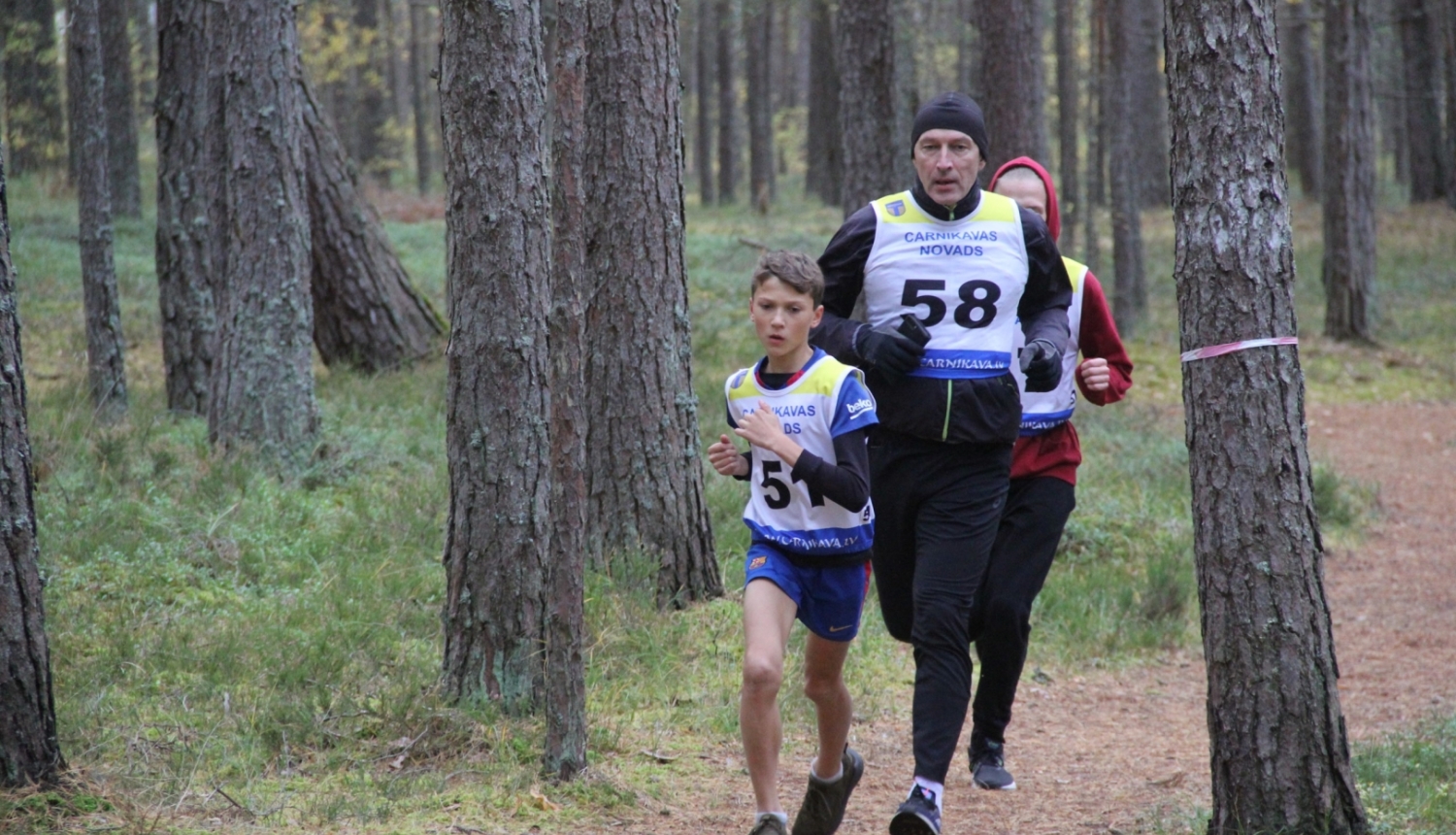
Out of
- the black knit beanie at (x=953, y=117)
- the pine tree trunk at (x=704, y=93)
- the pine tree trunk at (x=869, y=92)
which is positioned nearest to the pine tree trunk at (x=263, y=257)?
the pine tree trunk at (x=869, y=92)

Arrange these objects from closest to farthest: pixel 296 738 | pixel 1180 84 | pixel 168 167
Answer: pixel 1180 84 < pixel 296 738 < pixel 168 167

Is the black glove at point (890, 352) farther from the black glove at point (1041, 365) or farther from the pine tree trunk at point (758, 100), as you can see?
the pine tree trunk at point (758, 100)

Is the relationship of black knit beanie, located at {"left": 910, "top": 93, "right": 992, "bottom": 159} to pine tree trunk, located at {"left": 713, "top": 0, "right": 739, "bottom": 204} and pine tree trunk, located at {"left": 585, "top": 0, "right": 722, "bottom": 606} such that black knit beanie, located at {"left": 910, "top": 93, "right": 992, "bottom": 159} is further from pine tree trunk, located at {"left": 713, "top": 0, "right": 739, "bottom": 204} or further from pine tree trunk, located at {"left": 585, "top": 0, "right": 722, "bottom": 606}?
pine tree trunk, located at {"left": 713, "top": 0, "right": 739, "bottom": 204}

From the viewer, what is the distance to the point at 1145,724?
20.6ft

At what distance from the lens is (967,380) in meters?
4.24

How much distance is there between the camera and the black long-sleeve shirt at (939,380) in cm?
423

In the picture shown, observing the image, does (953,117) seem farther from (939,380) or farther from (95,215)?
(95,215)

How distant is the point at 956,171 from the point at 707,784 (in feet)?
8.22

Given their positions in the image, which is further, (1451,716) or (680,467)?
(680,467)

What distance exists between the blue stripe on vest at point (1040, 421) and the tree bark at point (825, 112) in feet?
70.2

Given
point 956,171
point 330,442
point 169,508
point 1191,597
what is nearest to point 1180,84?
point 956,171

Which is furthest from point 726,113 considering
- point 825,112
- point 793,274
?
point 793,274

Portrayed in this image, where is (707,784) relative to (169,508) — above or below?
below

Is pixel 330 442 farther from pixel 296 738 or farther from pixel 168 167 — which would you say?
pixel 296 738
